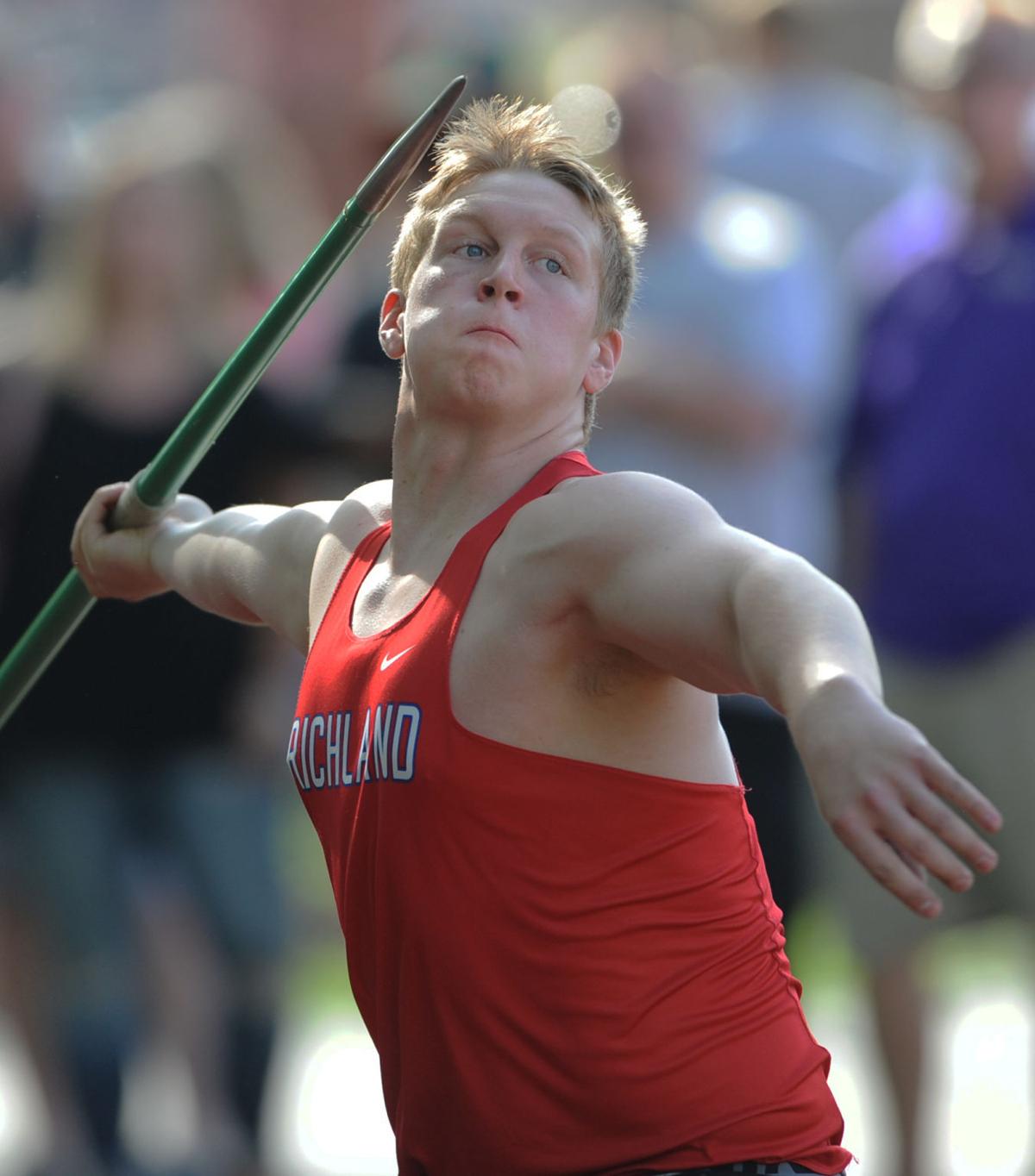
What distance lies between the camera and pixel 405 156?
2.81m

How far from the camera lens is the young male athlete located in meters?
2.61

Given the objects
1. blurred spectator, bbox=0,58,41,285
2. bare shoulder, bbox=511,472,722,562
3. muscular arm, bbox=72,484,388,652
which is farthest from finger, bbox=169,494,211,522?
blurred spectator, bbox=0,58,41,285

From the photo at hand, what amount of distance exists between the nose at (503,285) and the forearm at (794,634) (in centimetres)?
61

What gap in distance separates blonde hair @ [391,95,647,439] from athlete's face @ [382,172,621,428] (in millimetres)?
22

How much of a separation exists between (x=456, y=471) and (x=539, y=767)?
47 cm

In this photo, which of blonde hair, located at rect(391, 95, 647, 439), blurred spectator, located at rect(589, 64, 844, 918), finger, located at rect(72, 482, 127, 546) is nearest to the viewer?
blonde hair, located at rect(391, 95, 647, 439)

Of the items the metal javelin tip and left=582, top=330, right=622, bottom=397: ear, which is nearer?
the metal javelin tip

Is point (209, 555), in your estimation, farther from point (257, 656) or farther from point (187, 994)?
point (187, 994)

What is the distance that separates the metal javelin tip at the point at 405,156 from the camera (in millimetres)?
2809

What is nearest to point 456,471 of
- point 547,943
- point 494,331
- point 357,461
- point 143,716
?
point 494,331

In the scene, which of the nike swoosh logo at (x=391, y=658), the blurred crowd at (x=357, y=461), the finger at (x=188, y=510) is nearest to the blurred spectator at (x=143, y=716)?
the blurred crowd at (x=357, y=461)

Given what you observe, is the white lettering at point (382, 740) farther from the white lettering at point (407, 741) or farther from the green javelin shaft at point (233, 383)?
the green javelin shaft at point (233, 383)

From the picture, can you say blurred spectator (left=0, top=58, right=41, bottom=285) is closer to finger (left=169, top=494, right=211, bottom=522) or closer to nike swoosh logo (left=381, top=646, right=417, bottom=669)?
finger (left=169, top=494, right=211, bottom=522)

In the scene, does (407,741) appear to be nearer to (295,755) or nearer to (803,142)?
(295,755)
